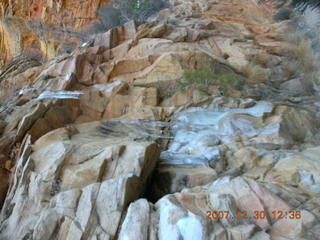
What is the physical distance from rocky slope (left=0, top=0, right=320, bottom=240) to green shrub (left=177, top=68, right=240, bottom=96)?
26cm

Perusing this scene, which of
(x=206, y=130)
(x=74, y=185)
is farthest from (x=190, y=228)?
(x=206, y=130)

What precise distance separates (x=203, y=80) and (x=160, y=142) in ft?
11.7

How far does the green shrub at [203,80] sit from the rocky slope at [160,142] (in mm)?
259

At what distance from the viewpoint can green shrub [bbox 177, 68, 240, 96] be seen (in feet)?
32.6

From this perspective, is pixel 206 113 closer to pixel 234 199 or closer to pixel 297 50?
pixel 234 199

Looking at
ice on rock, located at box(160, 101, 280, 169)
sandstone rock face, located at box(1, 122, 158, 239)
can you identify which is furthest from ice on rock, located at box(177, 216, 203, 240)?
ice on rock, located at box(160, 101, 280, 169)

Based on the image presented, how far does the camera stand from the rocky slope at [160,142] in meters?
3.94

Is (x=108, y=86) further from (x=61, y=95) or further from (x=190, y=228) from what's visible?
(x=190, y=228)

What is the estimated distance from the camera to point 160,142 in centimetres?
807

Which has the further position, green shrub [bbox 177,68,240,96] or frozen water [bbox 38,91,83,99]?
green shrub [bbox 177,68,240,96]

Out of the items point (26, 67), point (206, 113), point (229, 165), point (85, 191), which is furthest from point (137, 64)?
point (85, 191)

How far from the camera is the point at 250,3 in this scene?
1914 centimetres
